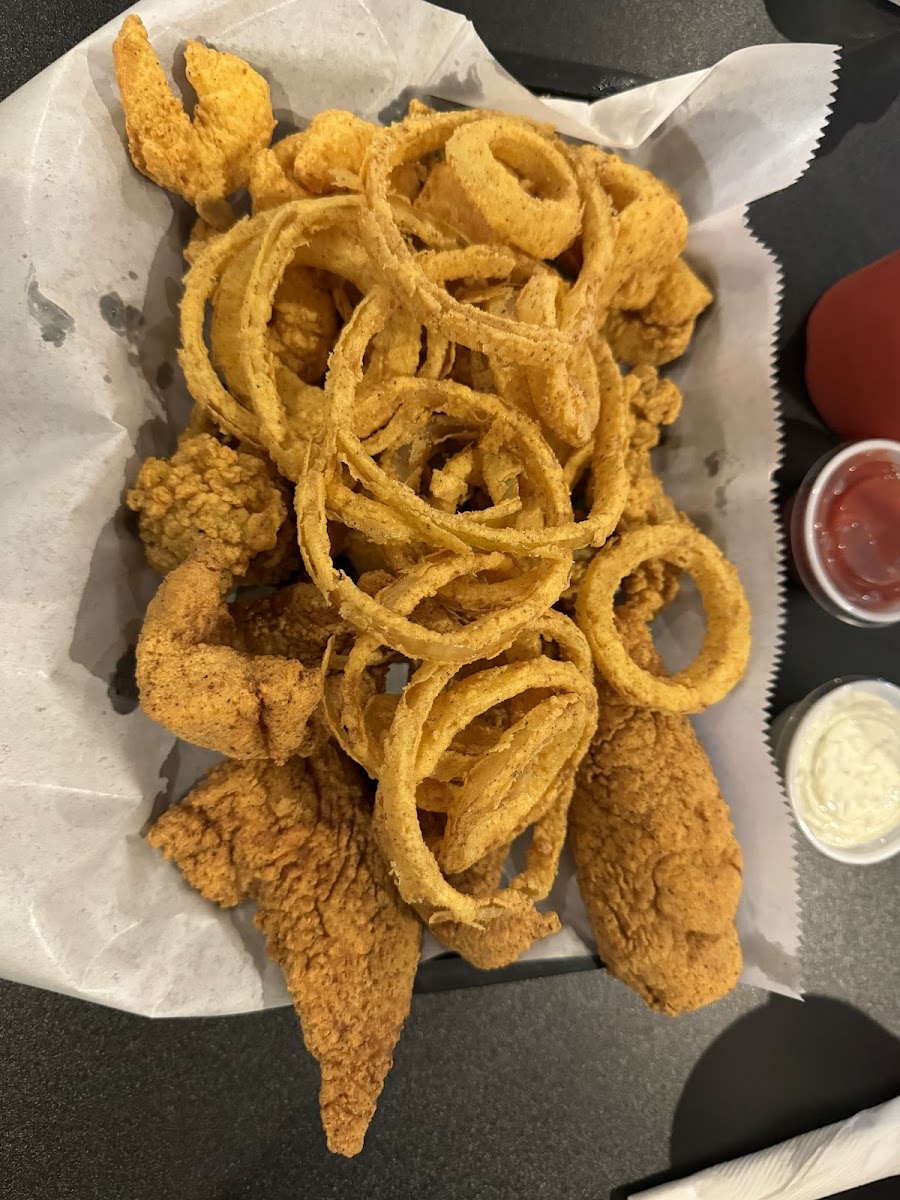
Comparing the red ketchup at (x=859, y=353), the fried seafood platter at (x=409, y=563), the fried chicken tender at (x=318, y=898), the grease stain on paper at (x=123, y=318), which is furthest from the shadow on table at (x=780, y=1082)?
the grease stain on paper at (x=123, y=318)

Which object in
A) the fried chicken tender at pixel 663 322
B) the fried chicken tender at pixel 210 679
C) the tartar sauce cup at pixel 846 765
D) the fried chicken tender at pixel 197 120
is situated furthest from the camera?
the tartar sauce cup at pixel 846 765

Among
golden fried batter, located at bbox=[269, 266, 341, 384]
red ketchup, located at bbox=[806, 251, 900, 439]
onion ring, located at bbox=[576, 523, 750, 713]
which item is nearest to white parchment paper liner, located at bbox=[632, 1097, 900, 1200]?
onion ring, located at bbox=[576, 523, 750, 713]

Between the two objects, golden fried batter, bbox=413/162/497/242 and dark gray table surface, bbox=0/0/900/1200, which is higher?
golden fried batter, bbox=413/162/497/242

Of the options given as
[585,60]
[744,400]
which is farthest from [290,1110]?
[585,60]

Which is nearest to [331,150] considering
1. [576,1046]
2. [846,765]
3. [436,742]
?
[436,742]

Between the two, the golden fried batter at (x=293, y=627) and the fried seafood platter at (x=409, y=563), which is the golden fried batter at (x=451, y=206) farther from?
the golden fried batter at (x=293, y=627)

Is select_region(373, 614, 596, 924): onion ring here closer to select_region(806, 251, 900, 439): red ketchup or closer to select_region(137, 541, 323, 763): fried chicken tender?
select_region(137, 541, 323, 763): fried chicken tender
